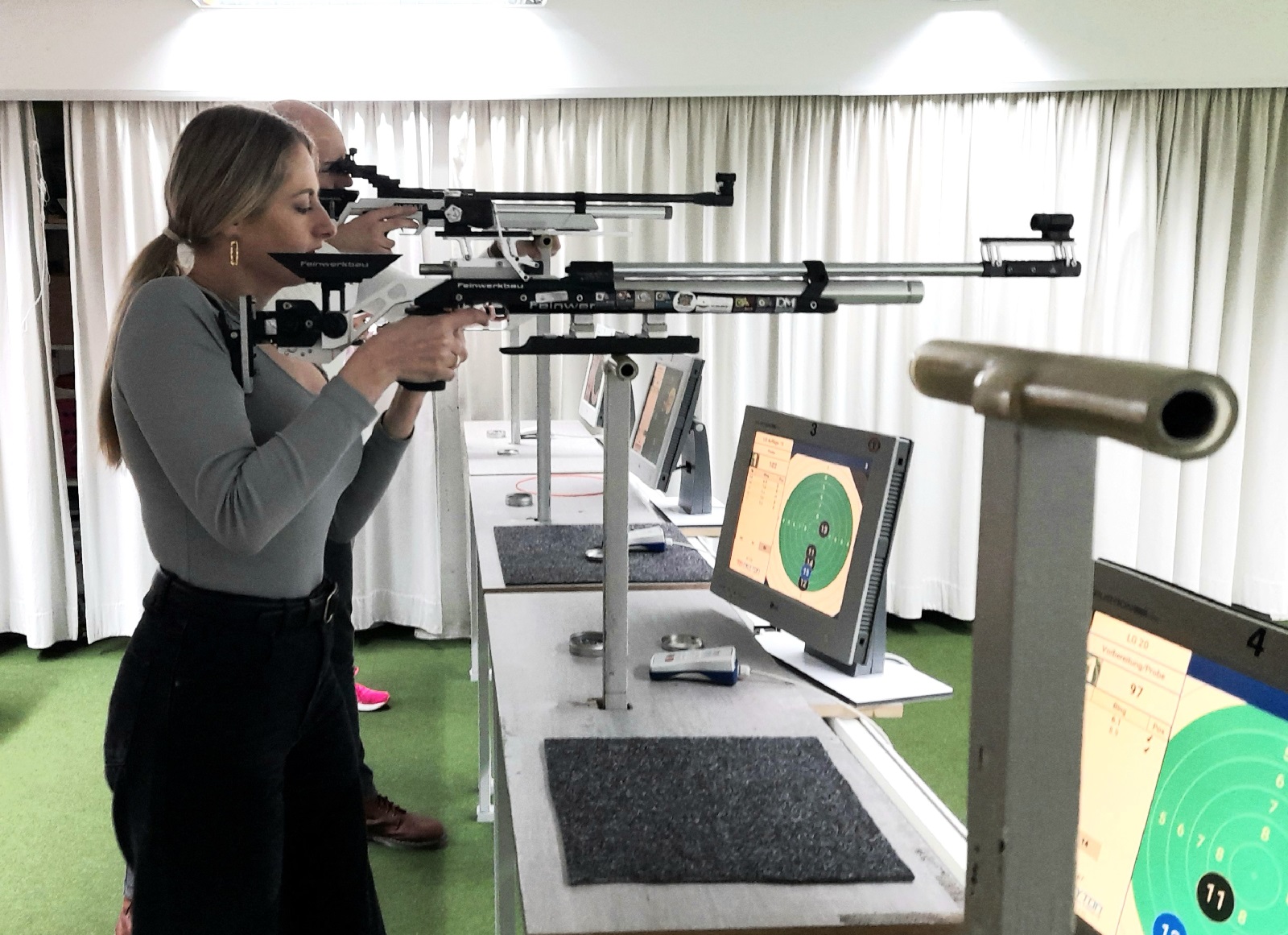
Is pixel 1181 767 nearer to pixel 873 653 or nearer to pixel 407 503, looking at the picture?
pixel 873 653

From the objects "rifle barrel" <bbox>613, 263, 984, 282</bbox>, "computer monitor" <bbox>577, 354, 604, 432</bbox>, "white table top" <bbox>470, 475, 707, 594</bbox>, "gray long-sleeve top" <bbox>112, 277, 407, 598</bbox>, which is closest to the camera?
"gray long-sleeve top" <bbox>112, 277, 407, 598</bbox>

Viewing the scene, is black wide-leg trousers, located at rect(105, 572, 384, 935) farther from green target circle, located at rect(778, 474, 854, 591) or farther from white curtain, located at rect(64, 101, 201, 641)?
white curtain, located at rect(64, 101, 201, 641)

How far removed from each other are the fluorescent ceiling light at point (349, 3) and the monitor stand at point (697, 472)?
6.36ft

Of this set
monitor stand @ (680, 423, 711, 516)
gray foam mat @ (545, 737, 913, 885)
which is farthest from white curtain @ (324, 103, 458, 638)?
gray foam mat @ (545, 737, 913, 885)

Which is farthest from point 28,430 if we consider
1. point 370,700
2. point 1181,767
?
point 1181,767

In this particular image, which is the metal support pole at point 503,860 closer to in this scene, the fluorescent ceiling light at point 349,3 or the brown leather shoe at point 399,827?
the brown leather shoe at point 399,827

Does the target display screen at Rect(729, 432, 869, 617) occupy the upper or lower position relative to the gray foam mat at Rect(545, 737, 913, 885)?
upper

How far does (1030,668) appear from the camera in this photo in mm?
453

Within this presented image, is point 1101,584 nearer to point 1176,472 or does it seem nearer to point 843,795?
point 843,795

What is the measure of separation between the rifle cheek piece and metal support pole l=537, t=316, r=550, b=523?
7.19 feet

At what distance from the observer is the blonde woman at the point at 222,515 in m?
1.31

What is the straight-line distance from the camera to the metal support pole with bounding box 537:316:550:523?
265cm

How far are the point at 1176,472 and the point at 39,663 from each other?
14.6 ft

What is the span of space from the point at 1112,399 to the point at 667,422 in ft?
7.65
